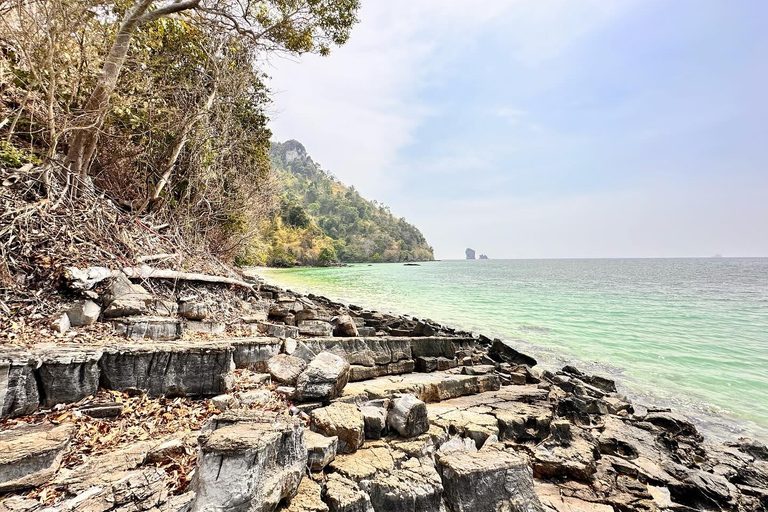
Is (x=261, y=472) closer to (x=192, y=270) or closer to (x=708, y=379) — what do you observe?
(x=192, y=270)

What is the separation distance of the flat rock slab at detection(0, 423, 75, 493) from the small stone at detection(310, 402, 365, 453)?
1.67 metres

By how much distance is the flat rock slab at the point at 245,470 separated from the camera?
5.82 feet

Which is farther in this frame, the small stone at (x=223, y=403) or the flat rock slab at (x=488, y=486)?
the small stone at (x=223, y=403)

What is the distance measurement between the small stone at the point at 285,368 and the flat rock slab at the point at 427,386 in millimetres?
630

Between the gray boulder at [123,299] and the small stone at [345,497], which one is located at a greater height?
the gray boulder at [123,299]

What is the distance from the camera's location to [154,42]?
7.50 metres

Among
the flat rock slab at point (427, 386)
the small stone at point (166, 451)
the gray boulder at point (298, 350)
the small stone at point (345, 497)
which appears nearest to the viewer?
the small stone at point (345, 497)

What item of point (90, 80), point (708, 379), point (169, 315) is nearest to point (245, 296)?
point (169, 315)

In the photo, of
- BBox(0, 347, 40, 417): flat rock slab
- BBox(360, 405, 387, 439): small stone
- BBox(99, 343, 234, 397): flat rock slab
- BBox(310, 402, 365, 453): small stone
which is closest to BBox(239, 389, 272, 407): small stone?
BBox(99, 343, 234, 397): flat rock slab

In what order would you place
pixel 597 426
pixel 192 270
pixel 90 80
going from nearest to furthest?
1. pixel 597 426
2. pixel 90 80
3. pixel 192 270

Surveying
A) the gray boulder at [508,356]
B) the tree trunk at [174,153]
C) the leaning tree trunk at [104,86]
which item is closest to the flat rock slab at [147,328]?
the leaning tree trunk at [104,86]

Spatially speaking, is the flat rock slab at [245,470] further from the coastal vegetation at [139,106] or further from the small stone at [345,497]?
the coastal vegetation at [139,106]

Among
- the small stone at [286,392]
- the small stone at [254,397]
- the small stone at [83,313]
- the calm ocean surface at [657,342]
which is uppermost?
the small stone at [83,313]

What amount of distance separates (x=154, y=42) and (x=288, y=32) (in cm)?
→ 316
